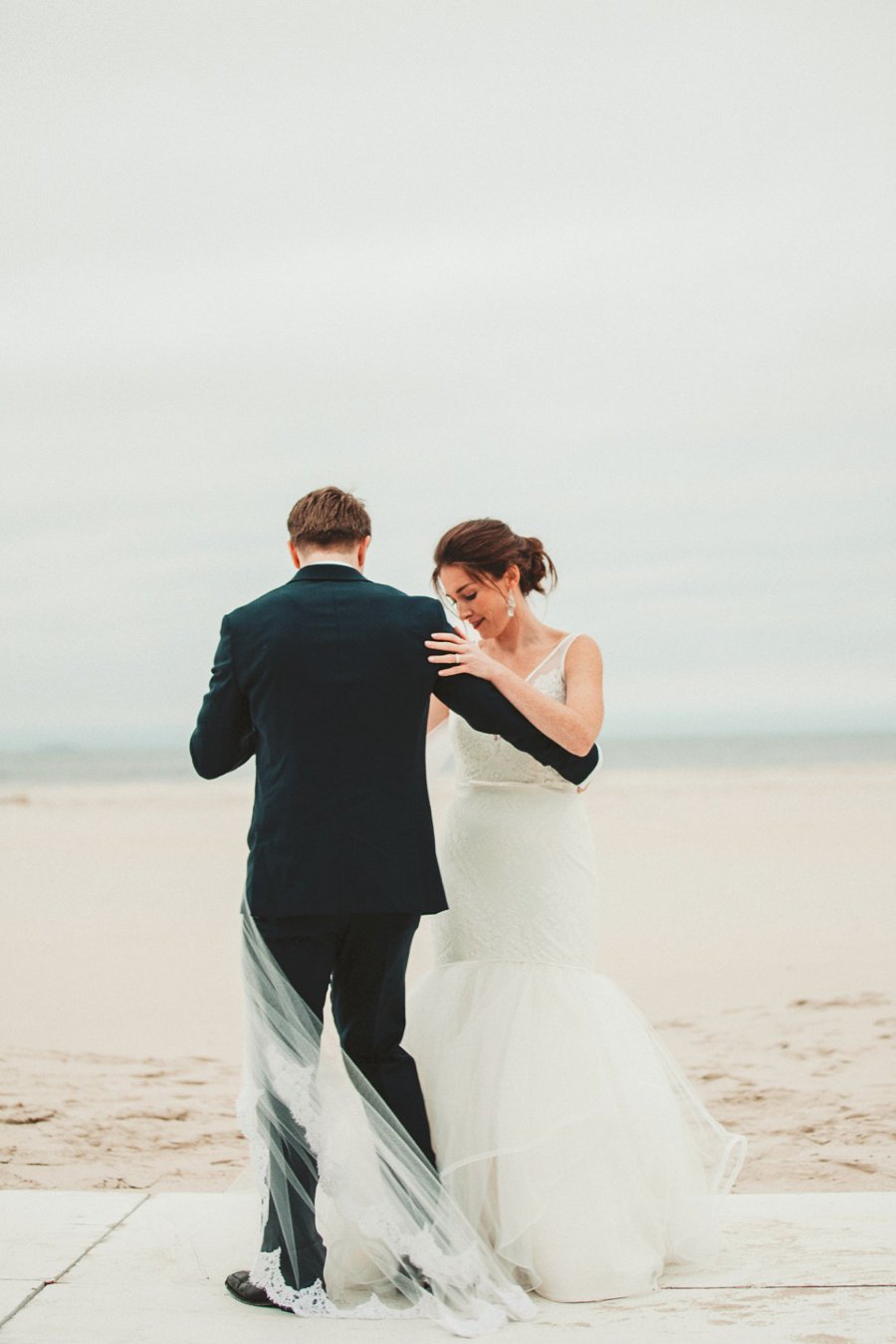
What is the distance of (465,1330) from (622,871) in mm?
10223

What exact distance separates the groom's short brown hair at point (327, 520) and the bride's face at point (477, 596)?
1.46 feet

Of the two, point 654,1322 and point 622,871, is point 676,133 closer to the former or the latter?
point 622,871

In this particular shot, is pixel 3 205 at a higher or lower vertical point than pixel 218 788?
higher

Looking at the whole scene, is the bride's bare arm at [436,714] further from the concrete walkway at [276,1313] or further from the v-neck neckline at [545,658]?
the concrete walkway at [276,1313]

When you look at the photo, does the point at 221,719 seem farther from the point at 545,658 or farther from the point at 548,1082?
the point at 548,1082

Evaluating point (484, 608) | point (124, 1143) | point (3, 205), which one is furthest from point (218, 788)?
point (484, 608)

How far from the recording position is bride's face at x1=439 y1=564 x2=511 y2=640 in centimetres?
315

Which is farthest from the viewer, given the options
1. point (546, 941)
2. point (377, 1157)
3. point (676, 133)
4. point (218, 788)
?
point (218, 788)

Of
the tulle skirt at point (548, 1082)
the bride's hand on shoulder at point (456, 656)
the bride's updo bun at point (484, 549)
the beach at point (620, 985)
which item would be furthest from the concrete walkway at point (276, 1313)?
the bride's updo bun at point (484, 549)

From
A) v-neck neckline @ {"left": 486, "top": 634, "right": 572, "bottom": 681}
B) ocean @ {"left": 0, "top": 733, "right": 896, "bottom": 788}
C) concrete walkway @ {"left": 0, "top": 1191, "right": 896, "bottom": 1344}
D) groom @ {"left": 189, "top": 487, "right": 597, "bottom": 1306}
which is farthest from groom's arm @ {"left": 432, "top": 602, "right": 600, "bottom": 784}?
ocean @ {"left": 0, "top": 733, "right": 896, "bottom": 788}

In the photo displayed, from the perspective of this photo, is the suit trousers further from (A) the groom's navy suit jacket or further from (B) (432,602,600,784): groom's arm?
(B) (432,602,600,784): groom's arm

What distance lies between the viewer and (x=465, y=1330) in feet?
8.13

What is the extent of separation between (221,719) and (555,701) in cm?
74

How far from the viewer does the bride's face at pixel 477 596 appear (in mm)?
3154
